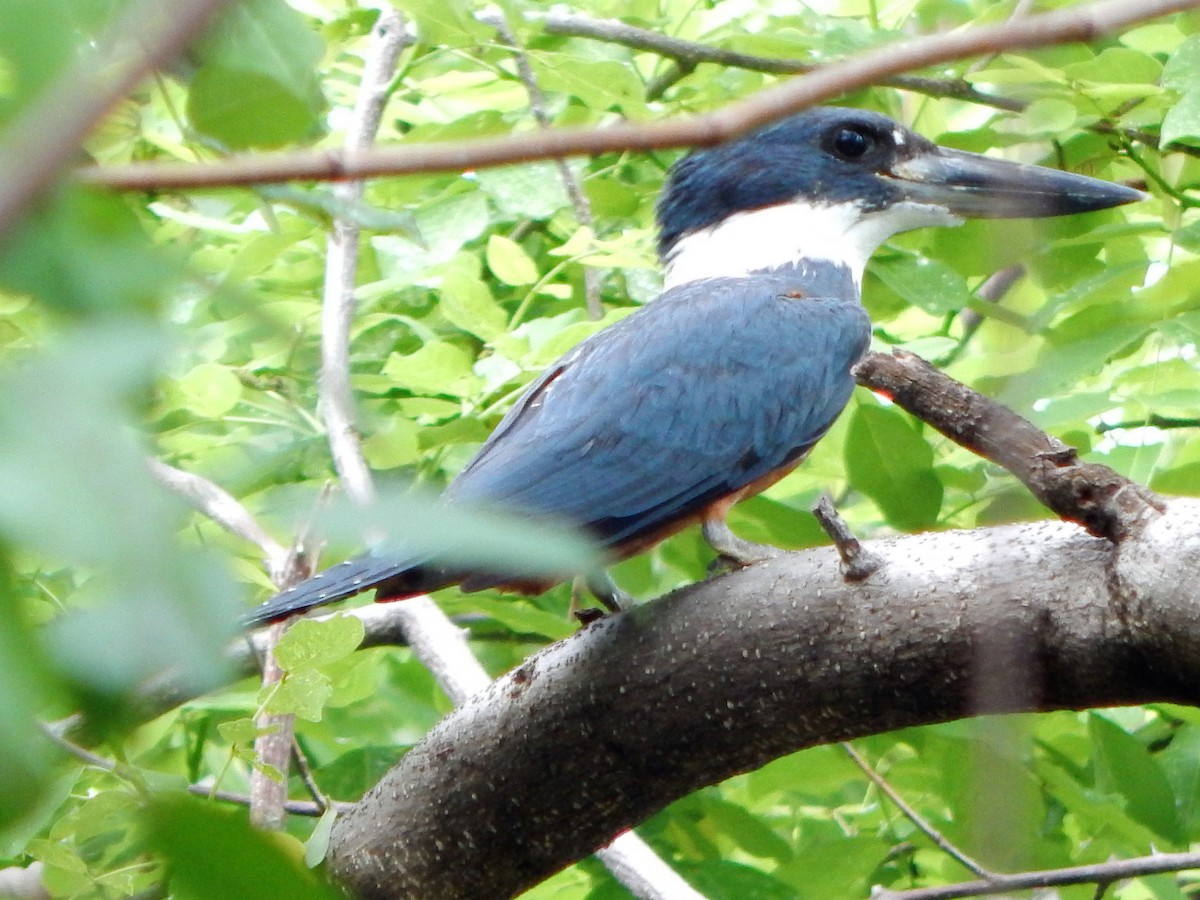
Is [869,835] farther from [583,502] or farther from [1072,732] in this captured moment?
[583,502]

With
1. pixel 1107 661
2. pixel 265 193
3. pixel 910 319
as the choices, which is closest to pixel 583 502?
pixel 1107 661

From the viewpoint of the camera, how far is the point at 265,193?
2.07 ft

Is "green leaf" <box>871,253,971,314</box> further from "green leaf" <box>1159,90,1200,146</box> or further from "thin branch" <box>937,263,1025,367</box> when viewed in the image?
A: "green leaf" <box>1159,90,1200,146</box>

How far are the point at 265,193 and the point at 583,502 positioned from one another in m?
1.57

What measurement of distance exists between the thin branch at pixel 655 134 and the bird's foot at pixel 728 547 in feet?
5.77

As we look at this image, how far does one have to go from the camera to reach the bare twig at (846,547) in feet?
5.22

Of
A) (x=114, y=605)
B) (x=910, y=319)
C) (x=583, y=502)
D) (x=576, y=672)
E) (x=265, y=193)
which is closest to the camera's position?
(x=114, y=605)

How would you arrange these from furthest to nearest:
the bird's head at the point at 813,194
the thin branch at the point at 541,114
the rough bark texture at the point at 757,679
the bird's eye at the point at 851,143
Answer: the bird's eye at the point at 851,143 < the bird's head at the point at 813,194 < the thin branch at the point at 541,114 < the rough bark texture at the point at 757,679

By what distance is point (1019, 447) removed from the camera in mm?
1576

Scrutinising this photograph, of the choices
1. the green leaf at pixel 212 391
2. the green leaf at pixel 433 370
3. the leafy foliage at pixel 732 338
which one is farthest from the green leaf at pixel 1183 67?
the green leaf at pixel 212 391

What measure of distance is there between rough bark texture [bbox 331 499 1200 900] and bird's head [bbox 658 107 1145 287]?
55.4 inches

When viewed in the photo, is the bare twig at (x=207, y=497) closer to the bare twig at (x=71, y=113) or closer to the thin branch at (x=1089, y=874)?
the bare twig at (x=71, y=113)

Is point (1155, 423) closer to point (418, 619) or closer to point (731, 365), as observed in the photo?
point (731, 365)

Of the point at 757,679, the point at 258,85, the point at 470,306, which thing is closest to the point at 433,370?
the point at 470,306
